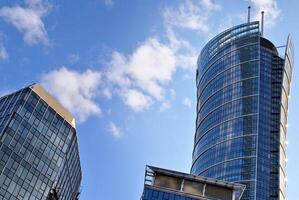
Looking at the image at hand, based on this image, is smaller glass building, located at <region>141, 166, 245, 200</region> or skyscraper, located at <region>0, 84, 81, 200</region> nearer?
smaller glass building, located at <region>141, 166, 245, 200</region>

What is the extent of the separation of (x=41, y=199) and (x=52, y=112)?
1766 cm

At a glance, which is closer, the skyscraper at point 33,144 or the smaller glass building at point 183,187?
the smaller glass building at point 183,187

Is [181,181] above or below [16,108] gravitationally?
below

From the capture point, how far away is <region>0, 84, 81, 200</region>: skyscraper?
9119 centimetres

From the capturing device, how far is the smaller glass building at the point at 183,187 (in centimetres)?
8725

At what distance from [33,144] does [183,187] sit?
29.5 m

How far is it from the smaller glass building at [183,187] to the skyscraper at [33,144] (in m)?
21.3

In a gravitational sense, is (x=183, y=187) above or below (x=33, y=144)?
below

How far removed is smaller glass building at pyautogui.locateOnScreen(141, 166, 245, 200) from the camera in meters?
87.2

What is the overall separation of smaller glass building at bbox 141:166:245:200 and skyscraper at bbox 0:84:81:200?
2131 cm

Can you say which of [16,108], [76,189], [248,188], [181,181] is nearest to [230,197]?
[181,181]

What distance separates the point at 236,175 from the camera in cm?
19662

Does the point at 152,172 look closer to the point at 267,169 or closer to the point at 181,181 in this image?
the point at 181,181

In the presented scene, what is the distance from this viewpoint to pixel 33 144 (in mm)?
96562
